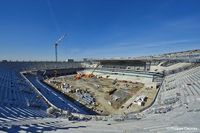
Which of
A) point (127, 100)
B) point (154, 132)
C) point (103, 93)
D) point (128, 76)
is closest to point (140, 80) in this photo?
point (128, 76)

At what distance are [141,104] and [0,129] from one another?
27.5 meters

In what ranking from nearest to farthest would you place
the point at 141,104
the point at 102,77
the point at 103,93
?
the point at 141,104
the point at 103,93
the point at 102,77

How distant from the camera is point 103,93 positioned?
4869 centimetres

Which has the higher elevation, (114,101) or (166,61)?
(166,61)

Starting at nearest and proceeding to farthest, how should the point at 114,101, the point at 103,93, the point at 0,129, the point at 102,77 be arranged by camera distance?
1. the point at 0,129
2. the point at 114,101
3. the point at 103,93
4. the point at 102,77

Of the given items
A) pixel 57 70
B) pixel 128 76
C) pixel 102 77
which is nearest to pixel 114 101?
pixel 128 76

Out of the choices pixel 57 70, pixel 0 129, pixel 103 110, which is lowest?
pixel 103 110

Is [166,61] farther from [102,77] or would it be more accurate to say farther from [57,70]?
[57,70]

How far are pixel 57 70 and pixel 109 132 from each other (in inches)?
3225

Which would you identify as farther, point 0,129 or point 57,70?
point 57,70

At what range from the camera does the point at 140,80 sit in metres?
57.6

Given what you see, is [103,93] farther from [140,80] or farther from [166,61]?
[166,61]

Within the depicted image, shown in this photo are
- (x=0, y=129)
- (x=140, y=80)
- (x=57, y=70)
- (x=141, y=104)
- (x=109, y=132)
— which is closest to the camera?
(x=0, y=129)

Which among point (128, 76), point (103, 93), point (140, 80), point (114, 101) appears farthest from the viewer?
point (128, 76)
